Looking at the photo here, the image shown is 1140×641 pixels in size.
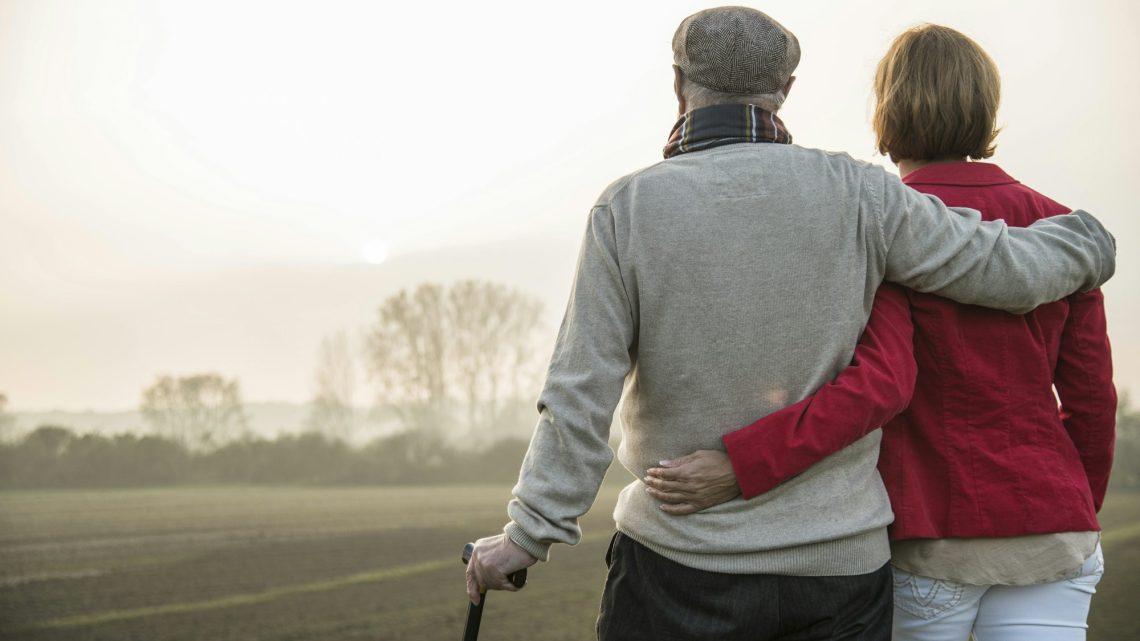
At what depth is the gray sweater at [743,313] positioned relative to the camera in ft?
3.71

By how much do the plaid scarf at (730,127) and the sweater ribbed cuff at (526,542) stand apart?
59cm

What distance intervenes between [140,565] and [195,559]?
1.68ft

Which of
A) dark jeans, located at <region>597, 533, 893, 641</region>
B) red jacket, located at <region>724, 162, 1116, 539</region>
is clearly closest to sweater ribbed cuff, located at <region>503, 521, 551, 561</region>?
dark jeans, located at <region>597, 533, 893, 641</region>

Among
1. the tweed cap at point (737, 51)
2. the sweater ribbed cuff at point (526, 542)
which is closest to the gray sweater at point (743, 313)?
the sweater ribbed cuff at point (526, 542)

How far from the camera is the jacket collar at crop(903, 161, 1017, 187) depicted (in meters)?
1.32

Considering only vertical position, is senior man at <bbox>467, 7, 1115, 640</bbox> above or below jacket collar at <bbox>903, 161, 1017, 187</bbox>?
below

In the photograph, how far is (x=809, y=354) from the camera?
114 cm

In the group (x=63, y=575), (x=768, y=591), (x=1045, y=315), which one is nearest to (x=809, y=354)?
(x=768, y=591)

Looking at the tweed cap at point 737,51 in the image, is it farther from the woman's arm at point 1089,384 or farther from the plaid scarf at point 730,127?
the woman's arm at point 1089,384

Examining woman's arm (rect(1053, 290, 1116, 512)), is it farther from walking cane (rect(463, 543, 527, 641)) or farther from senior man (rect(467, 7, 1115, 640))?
walking cane (rect(463, 543, 527, 641))

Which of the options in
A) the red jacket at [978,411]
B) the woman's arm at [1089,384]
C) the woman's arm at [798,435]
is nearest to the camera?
the woman's arm at [798,435]

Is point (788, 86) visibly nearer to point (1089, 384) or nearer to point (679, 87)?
point (679, 87)

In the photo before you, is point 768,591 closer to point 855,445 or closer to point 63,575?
point 855,445

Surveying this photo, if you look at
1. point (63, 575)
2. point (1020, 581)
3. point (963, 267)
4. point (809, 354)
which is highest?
point (963, 267)
